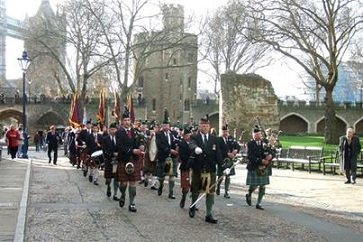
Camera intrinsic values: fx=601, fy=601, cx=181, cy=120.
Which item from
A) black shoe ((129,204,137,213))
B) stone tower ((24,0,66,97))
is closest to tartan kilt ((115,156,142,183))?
black shoe ((129,204,137,213))

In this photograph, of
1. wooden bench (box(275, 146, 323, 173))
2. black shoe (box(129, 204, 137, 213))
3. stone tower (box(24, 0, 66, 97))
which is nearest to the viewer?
black shoe (box(129, 204, 137, 213))

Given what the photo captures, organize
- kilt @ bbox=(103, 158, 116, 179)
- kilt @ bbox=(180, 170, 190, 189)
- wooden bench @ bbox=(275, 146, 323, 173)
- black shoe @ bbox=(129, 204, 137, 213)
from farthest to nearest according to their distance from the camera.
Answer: wooden bench @ bbox=(275, 146, 323, 173), kilt @ bbox=(103, 158, 116, 179), kilt @ bbox=(180, 170, 190, 189), black shoe @ bbox=(129, 204, 137, 213)

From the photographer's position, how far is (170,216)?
11508 mm

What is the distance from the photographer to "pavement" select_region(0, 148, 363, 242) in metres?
9.51

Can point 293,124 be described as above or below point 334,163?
above

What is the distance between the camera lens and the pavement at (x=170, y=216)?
374 inches

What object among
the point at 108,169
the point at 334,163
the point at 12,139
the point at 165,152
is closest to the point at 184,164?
the point at 108,169

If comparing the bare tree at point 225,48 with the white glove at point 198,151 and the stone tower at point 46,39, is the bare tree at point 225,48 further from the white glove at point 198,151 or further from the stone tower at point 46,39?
the white glove at point 198,151

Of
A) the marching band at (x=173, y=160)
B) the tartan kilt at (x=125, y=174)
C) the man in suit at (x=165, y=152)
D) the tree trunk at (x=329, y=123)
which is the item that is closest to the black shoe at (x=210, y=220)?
the marching band at (x=173, y=160)

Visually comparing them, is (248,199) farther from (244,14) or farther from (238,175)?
(244,14)

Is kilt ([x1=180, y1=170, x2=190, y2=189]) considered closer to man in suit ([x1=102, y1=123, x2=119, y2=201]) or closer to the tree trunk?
man in suit ([x1=102, y1=123, x2=119, y2=201])

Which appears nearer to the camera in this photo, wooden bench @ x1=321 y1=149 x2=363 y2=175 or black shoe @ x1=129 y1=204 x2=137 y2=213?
black shoe @ x1=129 y1=204 x2=137 y2=213

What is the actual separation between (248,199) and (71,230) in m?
4.76

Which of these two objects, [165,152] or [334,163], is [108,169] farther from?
[334,163]
